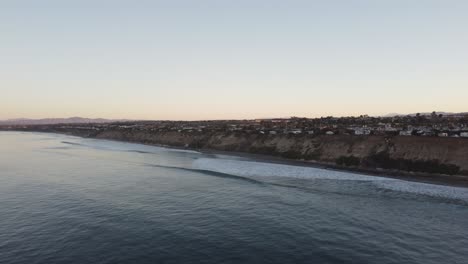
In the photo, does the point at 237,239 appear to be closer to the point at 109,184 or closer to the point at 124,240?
the point at 124,240

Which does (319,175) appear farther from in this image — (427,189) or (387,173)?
(427,189)

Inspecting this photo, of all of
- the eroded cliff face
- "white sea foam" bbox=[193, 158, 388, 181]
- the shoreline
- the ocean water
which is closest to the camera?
the ocean water

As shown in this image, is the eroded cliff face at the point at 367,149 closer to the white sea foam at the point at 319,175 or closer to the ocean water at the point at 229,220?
the white sea foam at the point at 319,175

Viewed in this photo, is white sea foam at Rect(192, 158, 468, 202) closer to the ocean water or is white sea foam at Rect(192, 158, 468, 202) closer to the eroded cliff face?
the ocean water

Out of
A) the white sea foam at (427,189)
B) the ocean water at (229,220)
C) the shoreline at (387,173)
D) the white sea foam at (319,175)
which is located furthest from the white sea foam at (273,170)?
the white sea foam at (427,189)

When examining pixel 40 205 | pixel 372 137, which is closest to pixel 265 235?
pixel 40 205

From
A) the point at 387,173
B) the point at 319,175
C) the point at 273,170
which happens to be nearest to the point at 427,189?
the point at 387,173

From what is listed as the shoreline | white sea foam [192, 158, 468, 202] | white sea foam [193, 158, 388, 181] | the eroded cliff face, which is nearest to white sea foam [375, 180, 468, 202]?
white sea foam [192, 158, 468, 202]
